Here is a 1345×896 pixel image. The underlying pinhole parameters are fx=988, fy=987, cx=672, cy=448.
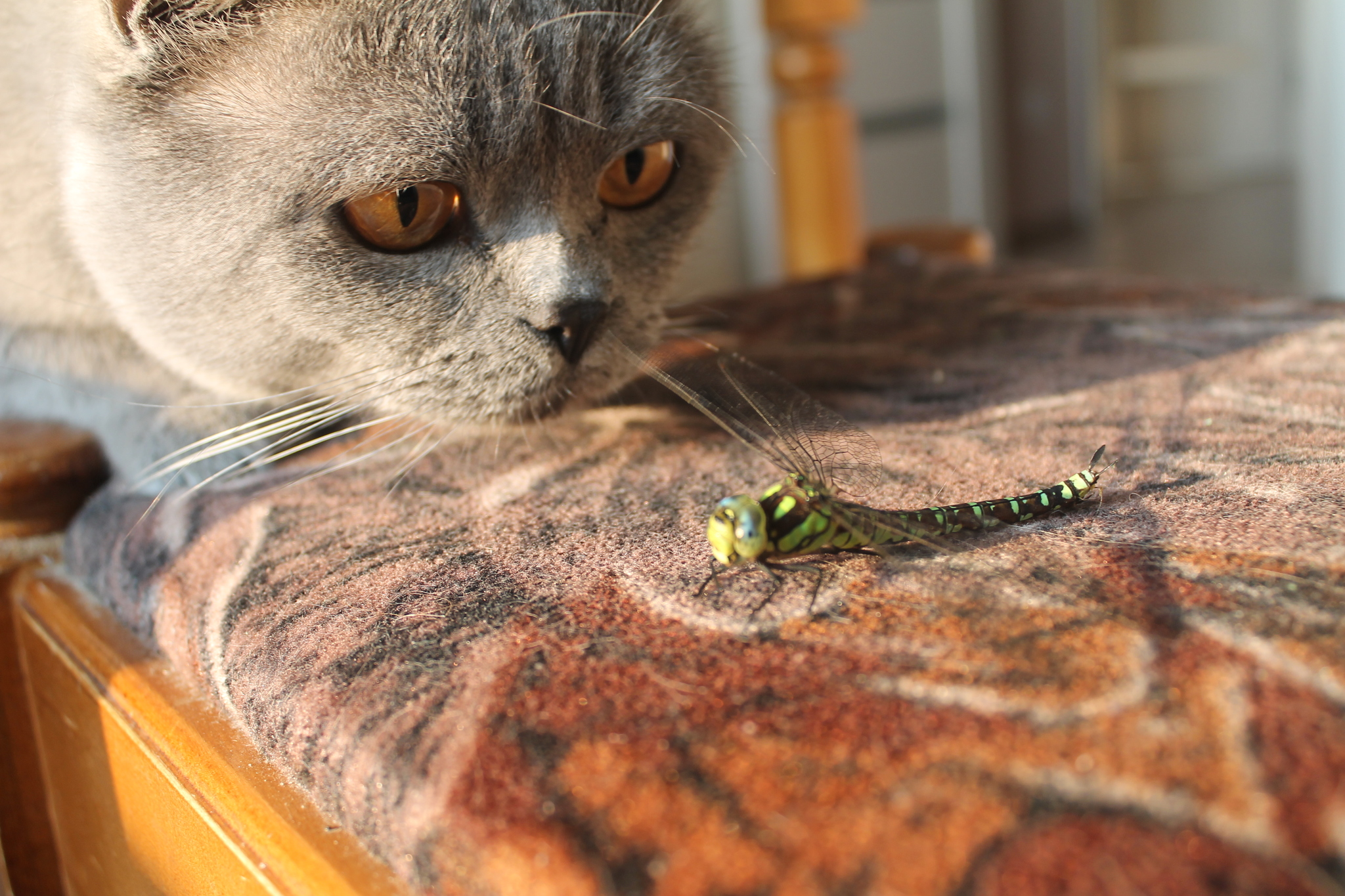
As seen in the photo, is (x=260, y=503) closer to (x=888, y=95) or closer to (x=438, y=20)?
(x=438, y=20)

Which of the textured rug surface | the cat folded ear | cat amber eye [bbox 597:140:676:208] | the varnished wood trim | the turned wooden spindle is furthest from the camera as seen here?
the turned wooden spindle

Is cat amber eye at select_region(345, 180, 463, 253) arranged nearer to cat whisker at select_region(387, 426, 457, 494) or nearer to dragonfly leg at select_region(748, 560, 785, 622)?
cat whisker at select_region(387, 426, 457, 494)

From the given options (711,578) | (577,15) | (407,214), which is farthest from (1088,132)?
(711,578)

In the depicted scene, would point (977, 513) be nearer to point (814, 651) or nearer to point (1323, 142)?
point (814, 651)

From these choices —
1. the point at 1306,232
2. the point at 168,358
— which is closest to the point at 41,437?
the point at 168,358

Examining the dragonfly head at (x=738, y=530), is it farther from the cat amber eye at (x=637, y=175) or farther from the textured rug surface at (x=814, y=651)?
the cat amber eye at (x=637, y=175)

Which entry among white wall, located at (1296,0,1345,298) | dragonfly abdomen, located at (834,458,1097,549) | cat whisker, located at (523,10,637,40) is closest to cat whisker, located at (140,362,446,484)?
cat whisker, located at (523,10,637,40)
